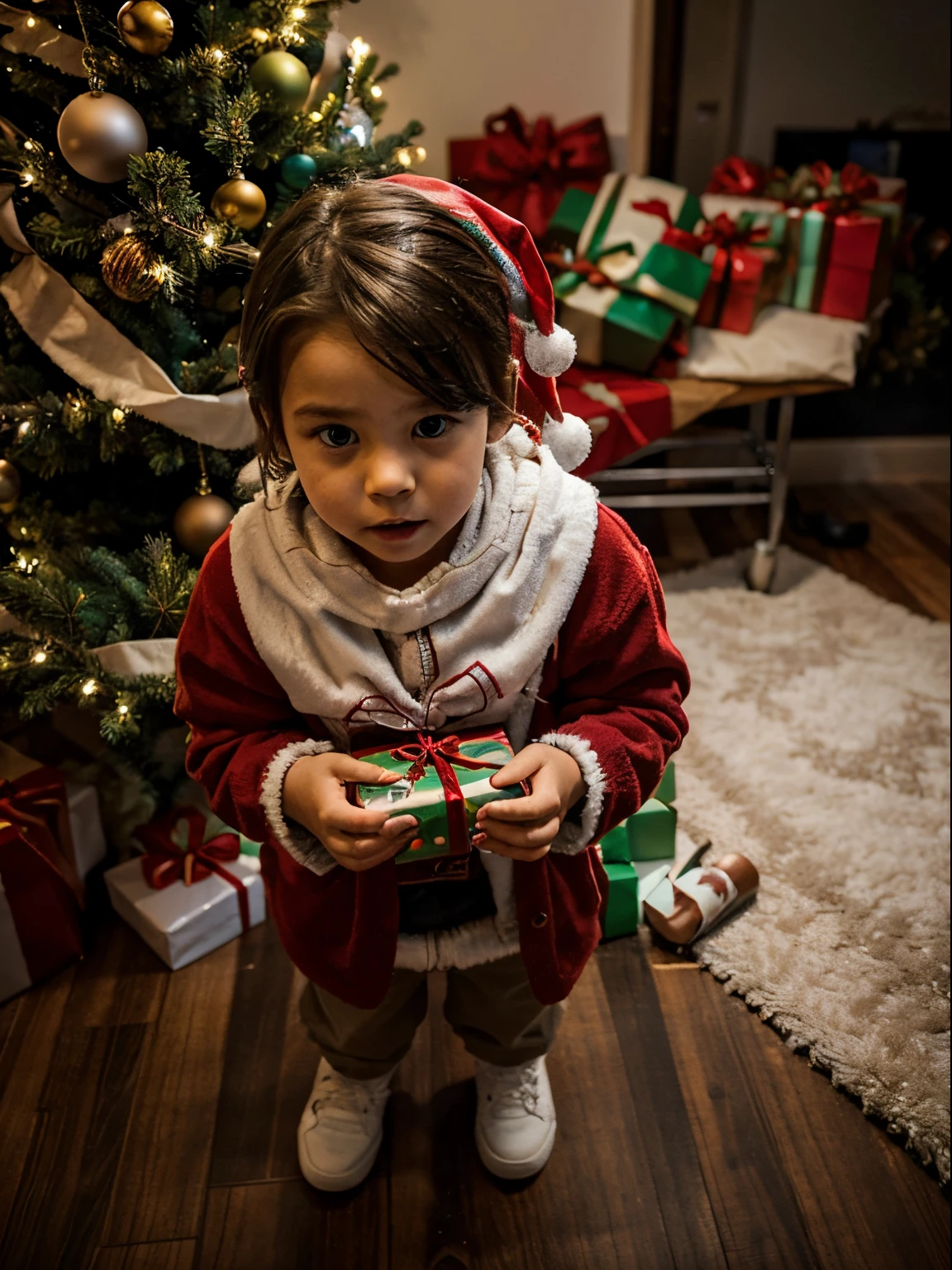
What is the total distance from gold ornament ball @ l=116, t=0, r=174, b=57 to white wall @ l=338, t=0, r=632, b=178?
98 centimetres

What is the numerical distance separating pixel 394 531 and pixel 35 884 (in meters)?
0.80

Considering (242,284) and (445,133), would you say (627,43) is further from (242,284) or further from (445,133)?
(242,284)

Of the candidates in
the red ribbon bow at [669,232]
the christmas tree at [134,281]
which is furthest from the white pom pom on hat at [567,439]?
the red ribbon bow at [669,232]

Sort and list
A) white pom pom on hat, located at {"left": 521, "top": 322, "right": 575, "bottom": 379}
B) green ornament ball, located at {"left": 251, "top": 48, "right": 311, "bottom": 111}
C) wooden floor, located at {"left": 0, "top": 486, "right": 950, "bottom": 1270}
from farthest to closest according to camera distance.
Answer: green ornament ball, located at {"left": 251, "top": 48, "right": 311, "bottom": 111}
wooden floor, located at {"left": 0, "top": 486, "right": 950, "bottom": 1270}
white pom pom on hat, located at {"left": 521, "top": 322, "right": 575, "bottom": 379}

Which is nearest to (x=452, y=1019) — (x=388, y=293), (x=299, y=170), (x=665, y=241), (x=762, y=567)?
(x=388, y=293)

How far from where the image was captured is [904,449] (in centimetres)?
270

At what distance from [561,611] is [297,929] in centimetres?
38

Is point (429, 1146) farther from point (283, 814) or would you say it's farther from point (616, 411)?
point (616, 411)

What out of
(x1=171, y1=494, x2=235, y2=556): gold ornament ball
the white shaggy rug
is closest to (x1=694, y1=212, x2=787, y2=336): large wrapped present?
the white shaggy rug

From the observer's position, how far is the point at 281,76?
3.66ft

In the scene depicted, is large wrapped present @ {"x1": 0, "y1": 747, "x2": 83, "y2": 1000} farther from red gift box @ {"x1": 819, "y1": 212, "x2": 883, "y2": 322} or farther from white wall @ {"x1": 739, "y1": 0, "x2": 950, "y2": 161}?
white wall @ {"x1": 739, "y1": 0, "x2": 950, "y2": 161}

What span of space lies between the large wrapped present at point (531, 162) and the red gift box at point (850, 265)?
1.67 feet

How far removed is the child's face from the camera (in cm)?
67

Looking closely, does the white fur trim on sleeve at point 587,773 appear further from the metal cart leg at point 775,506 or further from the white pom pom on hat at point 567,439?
the metal cart leg at point 775,506
